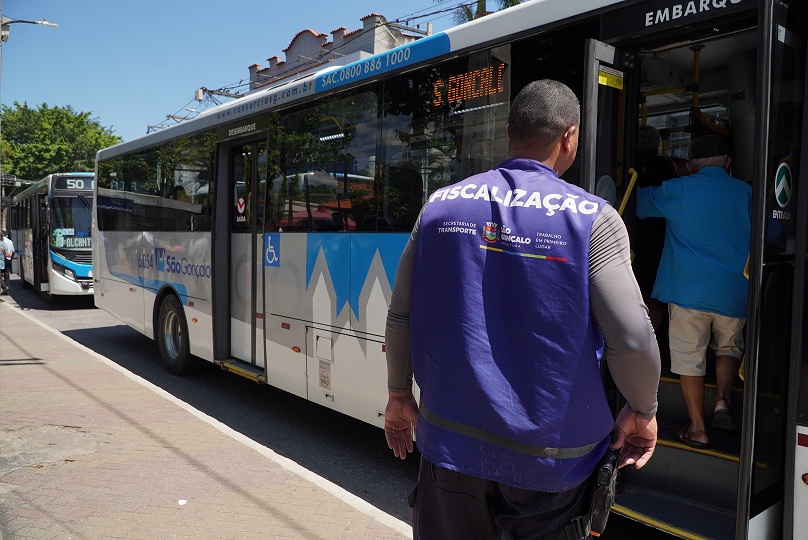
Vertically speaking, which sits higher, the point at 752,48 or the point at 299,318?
the point at 752,48

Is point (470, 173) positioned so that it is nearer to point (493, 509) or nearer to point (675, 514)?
point (675, 514)

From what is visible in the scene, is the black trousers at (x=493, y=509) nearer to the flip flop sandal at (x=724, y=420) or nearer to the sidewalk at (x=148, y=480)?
the sidewalk at (x=148, y=480)

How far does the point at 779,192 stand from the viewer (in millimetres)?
3277

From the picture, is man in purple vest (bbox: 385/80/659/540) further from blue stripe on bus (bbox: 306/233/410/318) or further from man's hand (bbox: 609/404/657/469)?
blue stripe on bus (bbox: 306/233/410/318)

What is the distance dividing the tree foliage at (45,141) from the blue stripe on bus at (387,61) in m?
44.3

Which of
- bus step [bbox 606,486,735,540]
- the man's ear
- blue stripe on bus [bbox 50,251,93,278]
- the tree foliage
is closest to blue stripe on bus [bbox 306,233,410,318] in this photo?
bus step [bbox 606,486,735,540]

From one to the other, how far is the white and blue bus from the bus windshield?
9425 mm

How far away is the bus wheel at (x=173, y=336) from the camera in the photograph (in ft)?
29.9

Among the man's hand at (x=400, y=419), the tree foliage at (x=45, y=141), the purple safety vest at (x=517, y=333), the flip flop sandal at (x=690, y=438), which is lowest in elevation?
the flip flop sandal at (x=690, y=438)

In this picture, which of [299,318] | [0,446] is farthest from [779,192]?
[0,446]

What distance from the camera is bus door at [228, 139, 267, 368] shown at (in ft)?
24.1

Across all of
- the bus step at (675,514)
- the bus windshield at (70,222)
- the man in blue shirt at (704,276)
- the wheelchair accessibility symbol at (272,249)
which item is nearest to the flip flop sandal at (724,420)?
the man in blue shirt at (704,276)

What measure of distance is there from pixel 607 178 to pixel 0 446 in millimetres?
5481

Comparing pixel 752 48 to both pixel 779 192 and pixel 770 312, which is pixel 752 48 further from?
pixel 770 312
